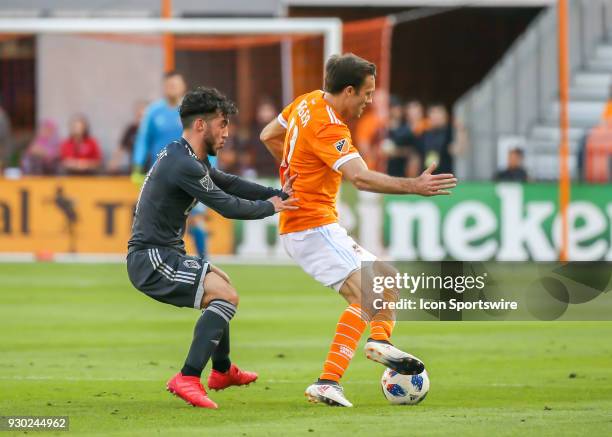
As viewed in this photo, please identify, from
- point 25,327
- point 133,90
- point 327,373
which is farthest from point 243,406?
point 133,90

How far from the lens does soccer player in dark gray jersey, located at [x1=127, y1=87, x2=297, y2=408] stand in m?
8.88

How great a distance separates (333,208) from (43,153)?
1487cm

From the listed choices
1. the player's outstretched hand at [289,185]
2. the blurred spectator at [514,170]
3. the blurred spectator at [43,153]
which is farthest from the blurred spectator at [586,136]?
the player's outstretched hand at [289,185]

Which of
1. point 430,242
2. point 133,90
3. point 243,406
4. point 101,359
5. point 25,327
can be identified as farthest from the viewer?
point 133,90

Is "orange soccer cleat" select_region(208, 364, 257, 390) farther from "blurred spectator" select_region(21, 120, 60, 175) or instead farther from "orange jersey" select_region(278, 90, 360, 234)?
"blurred spectator" select_region(21, 120, 60, 175)

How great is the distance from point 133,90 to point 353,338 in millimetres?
18329

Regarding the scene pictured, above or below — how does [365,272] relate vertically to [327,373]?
above

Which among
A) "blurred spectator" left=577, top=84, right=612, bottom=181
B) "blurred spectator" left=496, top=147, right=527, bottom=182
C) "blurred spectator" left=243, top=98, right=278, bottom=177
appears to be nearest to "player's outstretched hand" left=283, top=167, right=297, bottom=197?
"blurred spectator" left=496, top=147, right=527, bottom=182

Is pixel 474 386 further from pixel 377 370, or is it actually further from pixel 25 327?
pixel 25 327

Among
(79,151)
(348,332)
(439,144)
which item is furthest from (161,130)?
(348,332)

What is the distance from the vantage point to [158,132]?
17609 mm

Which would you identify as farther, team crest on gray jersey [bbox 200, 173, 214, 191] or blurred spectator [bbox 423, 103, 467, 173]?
blurred spectator [bbox 423, 103, 467, 173]

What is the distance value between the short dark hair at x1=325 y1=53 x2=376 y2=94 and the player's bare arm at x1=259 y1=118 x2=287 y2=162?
69 centimetres

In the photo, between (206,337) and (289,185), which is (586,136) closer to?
(289,185)
